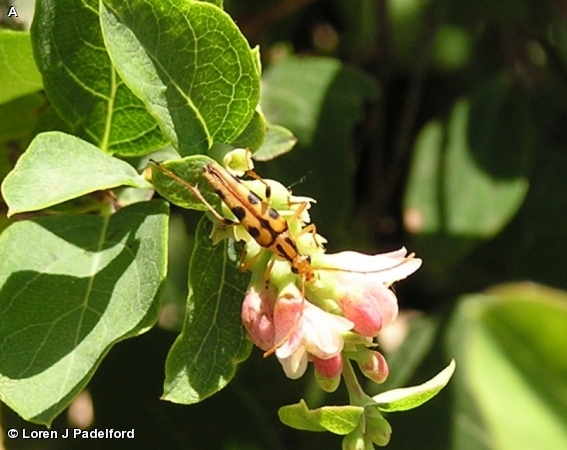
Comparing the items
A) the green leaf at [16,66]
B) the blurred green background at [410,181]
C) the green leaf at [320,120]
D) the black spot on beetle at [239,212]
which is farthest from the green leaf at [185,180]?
the green leaf at [320,120]

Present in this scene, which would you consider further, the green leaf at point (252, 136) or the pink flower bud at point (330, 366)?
the green leaf at point (252, 136)

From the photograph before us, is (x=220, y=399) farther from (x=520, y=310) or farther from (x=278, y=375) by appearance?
(x=520, y=310)

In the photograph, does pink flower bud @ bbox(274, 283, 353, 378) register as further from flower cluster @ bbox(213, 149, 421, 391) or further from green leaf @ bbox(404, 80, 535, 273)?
green leaf @ bbox(404, 80, 535, 273)

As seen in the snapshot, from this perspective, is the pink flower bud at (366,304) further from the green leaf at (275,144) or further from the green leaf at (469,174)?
the green leaf at (469,174)

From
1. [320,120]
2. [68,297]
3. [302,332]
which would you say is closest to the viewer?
[302,332]

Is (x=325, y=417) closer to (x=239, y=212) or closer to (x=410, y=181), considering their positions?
(x=239, y=212)

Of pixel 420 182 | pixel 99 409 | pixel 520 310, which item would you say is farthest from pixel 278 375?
pixel 520 310

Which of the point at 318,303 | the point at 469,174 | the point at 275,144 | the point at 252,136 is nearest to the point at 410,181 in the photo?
the point at 469,174
